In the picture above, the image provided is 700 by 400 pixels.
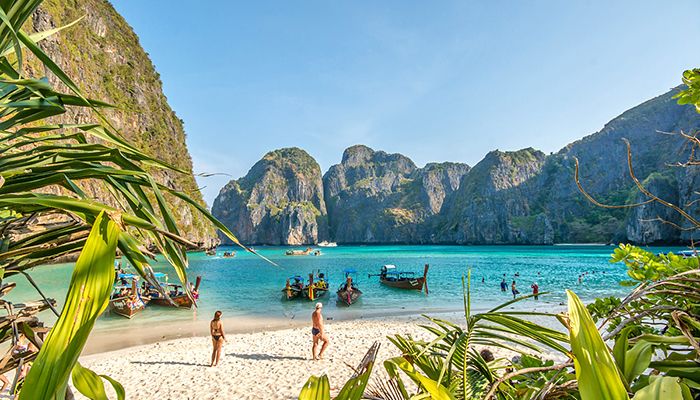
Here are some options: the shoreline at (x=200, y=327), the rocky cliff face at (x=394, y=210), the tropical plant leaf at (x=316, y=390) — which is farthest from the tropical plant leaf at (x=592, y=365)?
the rocky cliff face at (x=394, y=210)

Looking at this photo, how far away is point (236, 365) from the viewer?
31.0 ft

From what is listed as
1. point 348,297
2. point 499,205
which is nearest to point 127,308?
point 348,297

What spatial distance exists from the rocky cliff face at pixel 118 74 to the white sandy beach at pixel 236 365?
3545 cm

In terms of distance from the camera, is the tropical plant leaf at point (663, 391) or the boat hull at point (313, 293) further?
the boat hull at point (313, 293)

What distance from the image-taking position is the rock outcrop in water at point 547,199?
311 ft

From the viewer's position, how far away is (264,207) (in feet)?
590

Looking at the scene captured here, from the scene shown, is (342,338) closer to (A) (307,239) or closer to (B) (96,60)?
(B) (96,60)

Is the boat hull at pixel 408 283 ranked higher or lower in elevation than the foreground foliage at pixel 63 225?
lower

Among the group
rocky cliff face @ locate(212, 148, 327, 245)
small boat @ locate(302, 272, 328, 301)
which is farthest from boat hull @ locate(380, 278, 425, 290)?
rocky cliff face @ locate(212, 148, 327, 245)

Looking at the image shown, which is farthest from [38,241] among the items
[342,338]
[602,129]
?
[602,129]

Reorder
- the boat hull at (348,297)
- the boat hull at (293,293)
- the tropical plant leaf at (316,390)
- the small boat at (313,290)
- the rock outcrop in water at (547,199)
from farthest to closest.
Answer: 1. the rock outcrop in water at (547,199)
2. the boat hull at (293,293)
3. the small boat at (313,290)
4. the boat hull at (348,297)
5. the tropical plant leaf at (316,390)

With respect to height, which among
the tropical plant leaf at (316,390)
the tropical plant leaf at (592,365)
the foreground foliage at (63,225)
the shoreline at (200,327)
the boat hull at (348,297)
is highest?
the foreground foliage at (63,225)

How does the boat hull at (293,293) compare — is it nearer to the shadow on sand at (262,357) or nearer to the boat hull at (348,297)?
the boat hull at (348,297)

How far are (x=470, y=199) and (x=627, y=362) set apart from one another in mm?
154162
